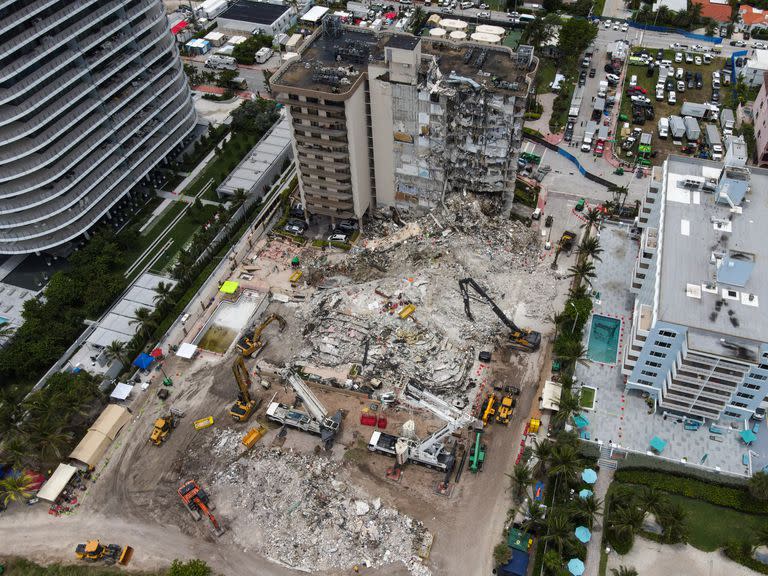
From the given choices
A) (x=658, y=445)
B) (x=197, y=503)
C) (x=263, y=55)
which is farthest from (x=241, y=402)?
(x=263, y=55)

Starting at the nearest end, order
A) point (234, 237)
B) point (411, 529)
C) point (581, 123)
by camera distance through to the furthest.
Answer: point (411, 529)
point (234, 237)
point (581, 123)

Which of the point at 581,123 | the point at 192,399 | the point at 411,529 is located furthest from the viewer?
the point at 581,123

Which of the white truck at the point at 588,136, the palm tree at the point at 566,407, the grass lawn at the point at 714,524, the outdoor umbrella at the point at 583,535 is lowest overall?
the grass lawn at the point at 714,524

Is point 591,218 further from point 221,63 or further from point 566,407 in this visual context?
point 221,63

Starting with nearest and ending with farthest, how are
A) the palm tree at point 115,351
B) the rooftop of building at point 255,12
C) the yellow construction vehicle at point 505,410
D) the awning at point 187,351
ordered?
the yellow construction vehicle at point 505,410 → the palm tree at point 115,351 → the awning at point 187,351 → the rooftop of building at point 255,12

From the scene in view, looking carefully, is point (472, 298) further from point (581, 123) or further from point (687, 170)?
point (581, 123)

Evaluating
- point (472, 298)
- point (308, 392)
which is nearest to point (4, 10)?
point (308, 392)

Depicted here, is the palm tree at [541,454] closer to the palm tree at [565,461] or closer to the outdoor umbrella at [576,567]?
the palm tree at [565,461]

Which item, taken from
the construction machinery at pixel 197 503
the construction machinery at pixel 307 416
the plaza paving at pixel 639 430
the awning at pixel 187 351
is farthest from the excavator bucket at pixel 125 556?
the plaza paving at pixel 639 430
